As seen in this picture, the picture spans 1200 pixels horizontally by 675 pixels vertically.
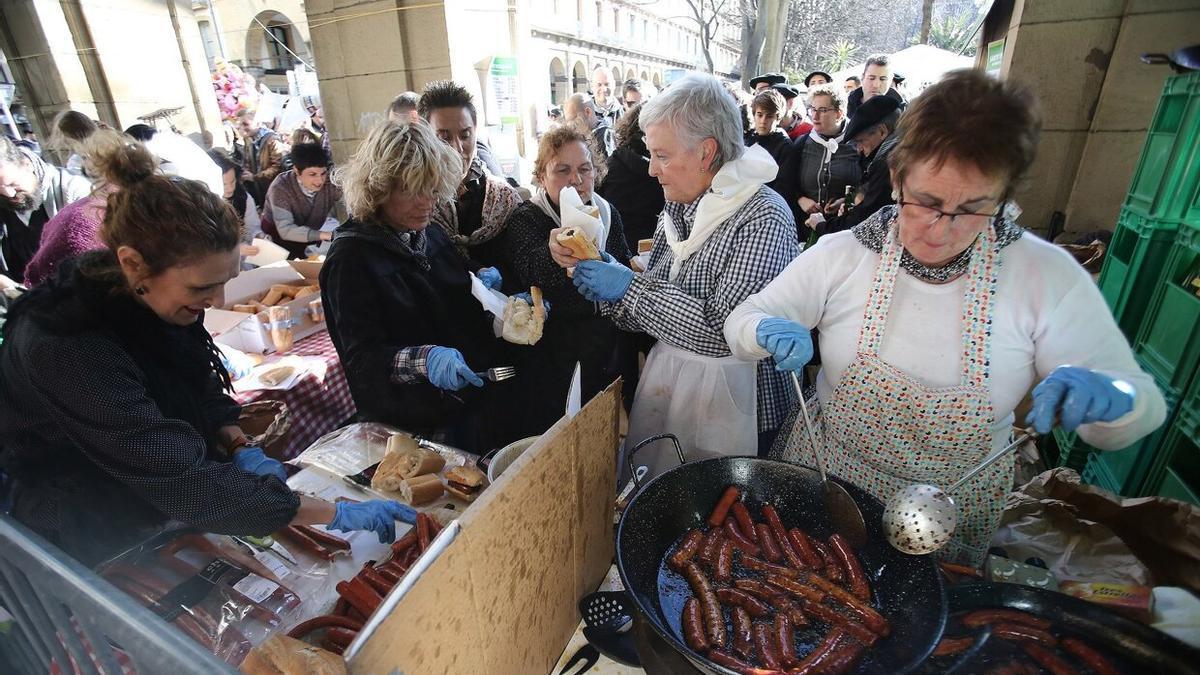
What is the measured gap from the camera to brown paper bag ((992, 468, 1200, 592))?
6.13ft

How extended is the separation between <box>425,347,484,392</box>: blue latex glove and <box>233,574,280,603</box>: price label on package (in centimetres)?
103

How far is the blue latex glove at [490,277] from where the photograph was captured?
126 inches

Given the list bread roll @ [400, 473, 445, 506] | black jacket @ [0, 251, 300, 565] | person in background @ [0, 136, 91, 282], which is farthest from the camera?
person in background @ [0, 136, 91, 282]

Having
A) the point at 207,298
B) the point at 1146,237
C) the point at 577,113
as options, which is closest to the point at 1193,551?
the point at 1146,237

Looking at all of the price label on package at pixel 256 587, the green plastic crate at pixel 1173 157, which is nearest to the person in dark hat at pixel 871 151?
the green plastic crate at pixel 1173 157

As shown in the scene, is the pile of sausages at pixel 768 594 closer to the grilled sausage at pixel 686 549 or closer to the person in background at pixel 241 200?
the grilled sausage at pixel 686 549

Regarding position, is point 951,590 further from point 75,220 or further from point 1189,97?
point 75,220

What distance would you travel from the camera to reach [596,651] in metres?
1.55

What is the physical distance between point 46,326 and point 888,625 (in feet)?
8.19

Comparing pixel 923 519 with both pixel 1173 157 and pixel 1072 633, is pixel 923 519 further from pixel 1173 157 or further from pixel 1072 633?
pixel 1173 157

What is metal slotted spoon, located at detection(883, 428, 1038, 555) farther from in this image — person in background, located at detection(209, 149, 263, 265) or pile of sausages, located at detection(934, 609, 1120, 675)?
person in background, located at detection(209, 149, 263, 265)

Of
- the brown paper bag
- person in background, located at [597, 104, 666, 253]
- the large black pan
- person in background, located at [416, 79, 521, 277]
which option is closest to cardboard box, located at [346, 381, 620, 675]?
the large black pan

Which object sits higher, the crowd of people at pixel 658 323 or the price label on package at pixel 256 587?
the crowd of people at pixel 658 323

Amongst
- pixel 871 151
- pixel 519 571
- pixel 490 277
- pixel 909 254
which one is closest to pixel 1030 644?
pixel 909 254
